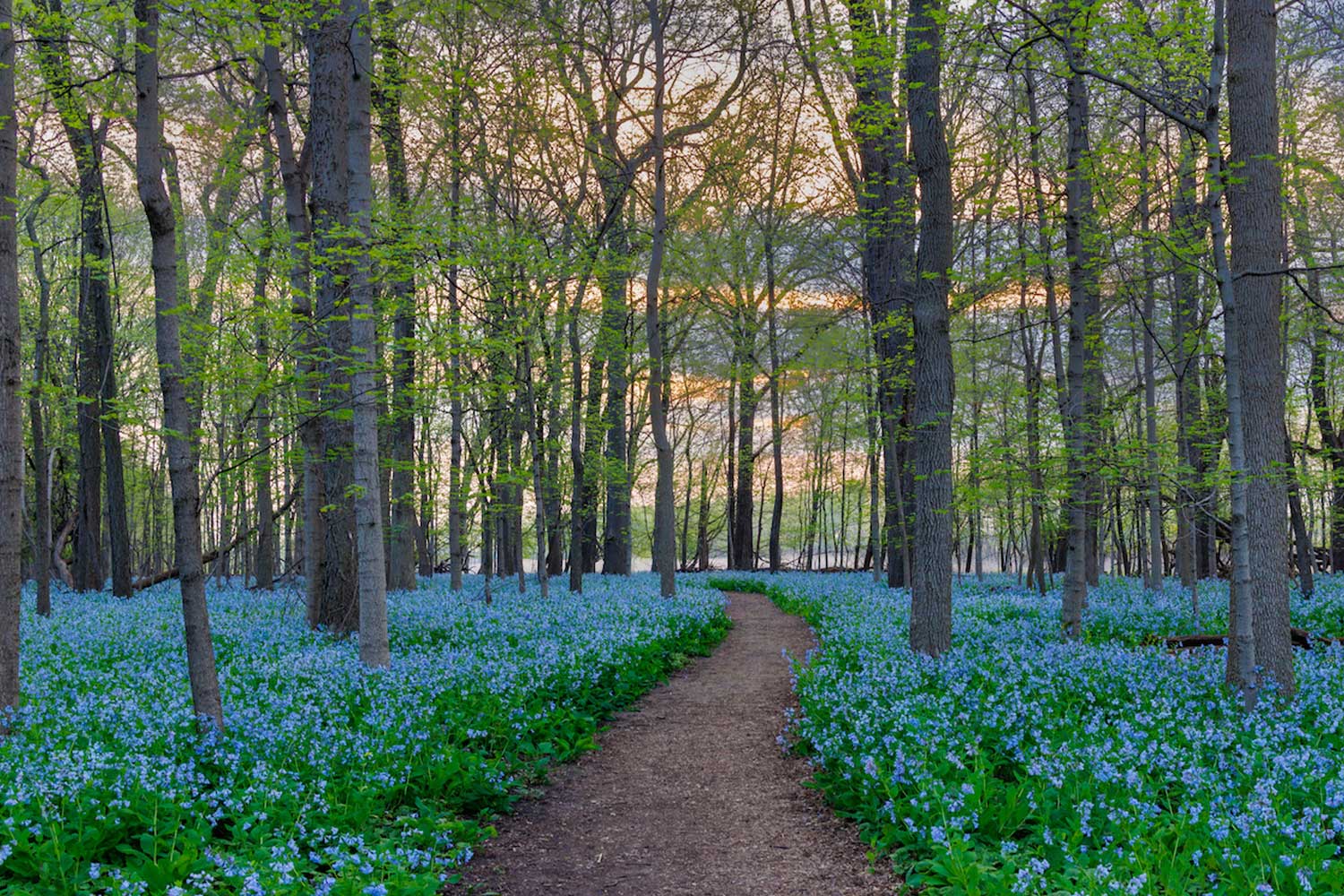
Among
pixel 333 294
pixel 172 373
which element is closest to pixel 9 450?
pixel 172 373

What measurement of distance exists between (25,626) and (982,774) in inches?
504

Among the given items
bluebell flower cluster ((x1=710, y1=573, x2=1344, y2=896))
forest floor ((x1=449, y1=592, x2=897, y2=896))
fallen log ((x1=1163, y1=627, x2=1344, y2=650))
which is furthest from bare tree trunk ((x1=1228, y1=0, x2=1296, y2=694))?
forest floor ((x1=449, y1=592, x2=897, y2=896))

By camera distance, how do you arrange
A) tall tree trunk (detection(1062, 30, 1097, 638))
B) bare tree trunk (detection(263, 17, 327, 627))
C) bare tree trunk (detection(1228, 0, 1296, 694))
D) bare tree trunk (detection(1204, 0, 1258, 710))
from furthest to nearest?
bare tree trunk (detection(263, 17, 327, 627)) → tall tree trunk (detection(1062, 30, 1097, 638)) → bare tree trunk (detection(1228, 0, 1296, 694)) → bare tree trunk (detection(1204, 0, 1258, 710))

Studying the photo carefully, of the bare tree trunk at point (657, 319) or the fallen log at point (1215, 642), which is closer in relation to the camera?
the fallen log at point (1215, 642)

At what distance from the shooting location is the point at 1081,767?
491cm

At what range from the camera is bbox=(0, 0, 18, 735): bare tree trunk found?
20.1 ft

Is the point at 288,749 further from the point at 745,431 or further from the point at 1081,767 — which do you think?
the point at 745,431

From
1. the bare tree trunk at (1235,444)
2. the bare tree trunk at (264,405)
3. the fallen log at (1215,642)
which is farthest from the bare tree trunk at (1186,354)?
the bare tree trunk at (264,405)

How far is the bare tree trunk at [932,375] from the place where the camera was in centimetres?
957

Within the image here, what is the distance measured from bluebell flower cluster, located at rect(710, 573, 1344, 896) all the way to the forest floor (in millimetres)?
346

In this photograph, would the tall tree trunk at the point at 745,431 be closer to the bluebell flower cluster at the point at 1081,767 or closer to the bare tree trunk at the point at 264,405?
the bare tree trunk at the point at 264,405

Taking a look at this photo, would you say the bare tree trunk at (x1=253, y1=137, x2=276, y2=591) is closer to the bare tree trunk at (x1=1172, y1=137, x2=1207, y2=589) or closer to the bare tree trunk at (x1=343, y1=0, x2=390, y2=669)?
the bare tree trunk at (x1=343, y1=0, x2=390, y2=669)

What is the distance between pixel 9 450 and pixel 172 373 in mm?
1535

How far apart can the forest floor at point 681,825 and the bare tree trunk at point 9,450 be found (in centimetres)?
376
